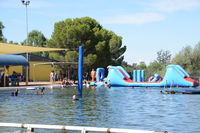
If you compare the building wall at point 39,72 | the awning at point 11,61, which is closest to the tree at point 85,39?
the building wall at point 39,72

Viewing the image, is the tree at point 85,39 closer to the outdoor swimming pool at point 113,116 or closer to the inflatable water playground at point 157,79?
the inflatable water playground at point 157,79

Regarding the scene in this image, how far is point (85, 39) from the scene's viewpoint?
197 ft

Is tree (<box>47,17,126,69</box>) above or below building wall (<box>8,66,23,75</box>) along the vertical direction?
above

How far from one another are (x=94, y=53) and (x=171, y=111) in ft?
134

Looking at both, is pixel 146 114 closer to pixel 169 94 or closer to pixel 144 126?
pixel 144 126

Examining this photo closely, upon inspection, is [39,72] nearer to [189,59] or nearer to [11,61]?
[189,59]

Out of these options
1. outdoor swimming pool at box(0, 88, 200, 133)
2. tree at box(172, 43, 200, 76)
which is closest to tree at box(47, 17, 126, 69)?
tree at box(172, 43, 200, 76)

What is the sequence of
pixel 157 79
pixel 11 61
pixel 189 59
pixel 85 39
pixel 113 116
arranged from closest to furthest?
pixel 113 116 → pixel 11 61 → pixel 157 79 → pixel 189 59 → pixel 85 39

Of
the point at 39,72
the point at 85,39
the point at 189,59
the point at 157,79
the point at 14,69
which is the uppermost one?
the point at 85,39

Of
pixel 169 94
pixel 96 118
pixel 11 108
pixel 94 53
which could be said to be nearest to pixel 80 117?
pixel 96 118

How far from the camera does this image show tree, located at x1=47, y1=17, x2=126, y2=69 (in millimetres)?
59003

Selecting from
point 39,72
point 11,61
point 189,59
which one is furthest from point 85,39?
point 11,61

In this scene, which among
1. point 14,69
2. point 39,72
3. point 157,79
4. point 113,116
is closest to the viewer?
point 113,116

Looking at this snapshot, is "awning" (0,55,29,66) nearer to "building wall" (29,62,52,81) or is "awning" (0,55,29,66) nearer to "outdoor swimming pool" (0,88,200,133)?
"building wall" (29,62,52,81)
